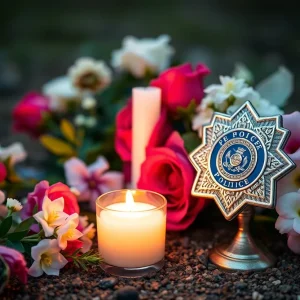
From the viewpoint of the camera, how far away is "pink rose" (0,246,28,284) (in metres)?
0.88

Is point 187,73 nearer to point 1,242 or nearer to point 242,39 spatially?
point 1,242

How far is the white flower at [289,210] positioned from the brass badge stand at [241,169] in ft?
0.19

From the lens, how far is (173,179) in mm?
1129

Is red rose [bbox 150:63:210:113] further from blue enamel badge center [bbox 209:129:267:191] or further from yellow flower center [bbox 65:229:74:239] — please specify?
yellow flower center [bbox 65:229:74:239]

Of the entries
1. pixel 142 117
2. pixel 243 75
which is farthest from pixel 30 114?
pixel 243 75

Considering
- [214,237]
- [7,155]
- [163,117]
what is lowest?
[214,237]

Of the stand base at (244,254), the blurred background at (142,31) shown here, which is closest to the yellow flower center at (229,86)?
the stand base at (244,254)

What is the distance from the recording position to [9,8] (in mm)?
3725

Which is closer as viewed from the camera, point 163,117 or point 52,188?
point 52,188

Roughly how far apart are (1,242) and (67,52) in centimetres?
251

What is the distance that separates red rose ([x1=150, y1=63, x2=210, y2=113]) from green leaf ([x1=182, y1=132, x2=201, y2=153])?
71 millimetres

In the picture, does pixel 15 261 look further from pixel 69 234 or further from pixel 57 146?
pixel 57 146

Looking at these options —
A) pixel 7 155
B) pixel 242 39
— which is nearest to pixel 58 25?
pixel 242 39

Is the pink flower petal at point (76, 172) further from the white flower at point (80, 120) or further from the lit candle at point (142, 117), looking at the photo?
the white flower at point (80, 120)
